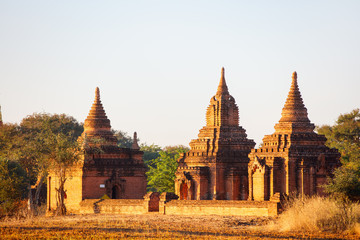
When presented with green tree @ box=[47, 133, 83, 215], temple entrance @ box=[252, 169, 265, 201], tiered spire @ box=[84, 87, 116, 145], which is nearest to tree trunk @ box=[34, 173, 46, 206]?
green tree @ box=[47, 133, 83, 215]

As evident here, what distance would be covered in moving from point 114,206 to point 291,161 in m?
10.5

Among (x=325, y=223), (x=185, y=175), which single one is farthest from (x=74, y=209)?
(x=325, y=223)

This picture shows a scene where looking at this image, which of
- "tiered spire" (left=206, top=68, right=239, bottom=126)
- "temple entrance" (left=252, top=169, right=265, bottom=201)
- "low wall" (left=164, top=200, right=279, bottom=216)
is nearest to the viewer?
"low wall" (left=164, top=200, right=279, bottom=216)

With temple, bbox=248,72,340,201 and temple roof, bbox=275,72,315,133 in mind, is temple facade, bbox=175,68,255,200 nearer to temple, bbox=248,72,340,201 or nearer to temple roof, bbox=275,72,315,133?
temple, bbox=248,72,340,201

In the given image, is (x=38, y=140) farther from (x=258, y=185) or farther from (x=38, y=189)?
(x=258, y=185)

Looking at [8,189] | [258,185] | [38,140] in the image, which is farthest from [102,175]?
[38,140]

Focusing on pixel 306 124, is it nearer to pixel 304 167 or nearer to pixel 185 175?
pixel 304 167

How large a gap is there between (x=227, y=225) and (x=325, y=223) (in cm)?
454

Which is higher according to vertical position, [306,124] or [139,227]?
[306,124]

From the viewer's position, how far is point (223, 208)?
41562mm

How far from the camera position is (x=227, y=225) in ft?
123

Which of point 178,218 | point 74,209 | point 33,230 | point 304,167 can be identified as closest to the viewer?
point 33,230

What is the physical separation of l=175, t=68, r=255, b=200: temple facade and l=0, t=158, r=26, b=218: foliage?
397 inches

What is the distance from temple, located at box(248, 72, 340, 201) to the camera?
45.6m
